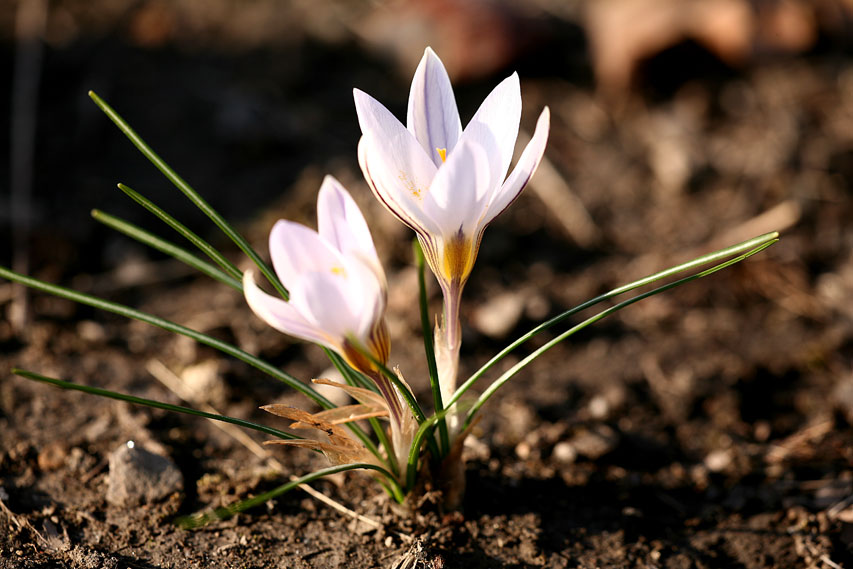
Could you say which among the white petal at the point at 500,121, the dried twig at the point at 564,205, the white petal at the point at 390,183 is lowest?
the white petal at the point at 390,183

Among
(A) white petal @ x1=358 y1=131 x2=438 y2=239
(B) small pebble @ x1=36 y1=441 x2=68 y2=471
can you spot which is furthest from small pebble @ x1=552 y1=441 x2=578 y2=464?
(B) small pebble @ x1=36 y1=441 x2=68 y2=471

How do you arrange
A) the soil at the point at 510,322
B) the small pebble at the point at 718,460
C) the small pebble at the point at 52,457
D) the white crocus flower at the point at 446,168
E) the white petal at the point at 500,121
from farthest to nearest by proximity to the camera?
the small pebble at the point at 718,460, the small pebble at the point at 52,457, the soil at the point at 510,322, the white petal at the point at 500,121, the white crocus flower at the point at 446,168

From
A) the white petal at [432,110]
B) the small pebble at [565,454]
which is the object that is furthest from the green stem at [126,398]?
the small pebble at [565,454]

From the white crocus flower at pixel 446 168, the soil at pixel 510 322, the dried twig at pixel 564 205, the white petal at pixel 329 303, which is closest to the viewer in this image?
the white petal at pixel 329 303

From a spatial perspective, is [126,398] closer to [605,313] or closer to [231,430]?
[231,430]

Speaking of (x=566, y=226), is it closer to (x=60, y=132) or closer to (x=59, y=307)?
(x=59, y=307)

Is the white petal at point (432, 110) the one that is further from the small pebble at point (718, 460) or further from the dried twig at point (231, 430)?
the small pebble at point (718, 460)

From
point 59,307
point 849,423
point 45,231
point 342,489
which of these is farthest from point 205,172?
point 849,423
